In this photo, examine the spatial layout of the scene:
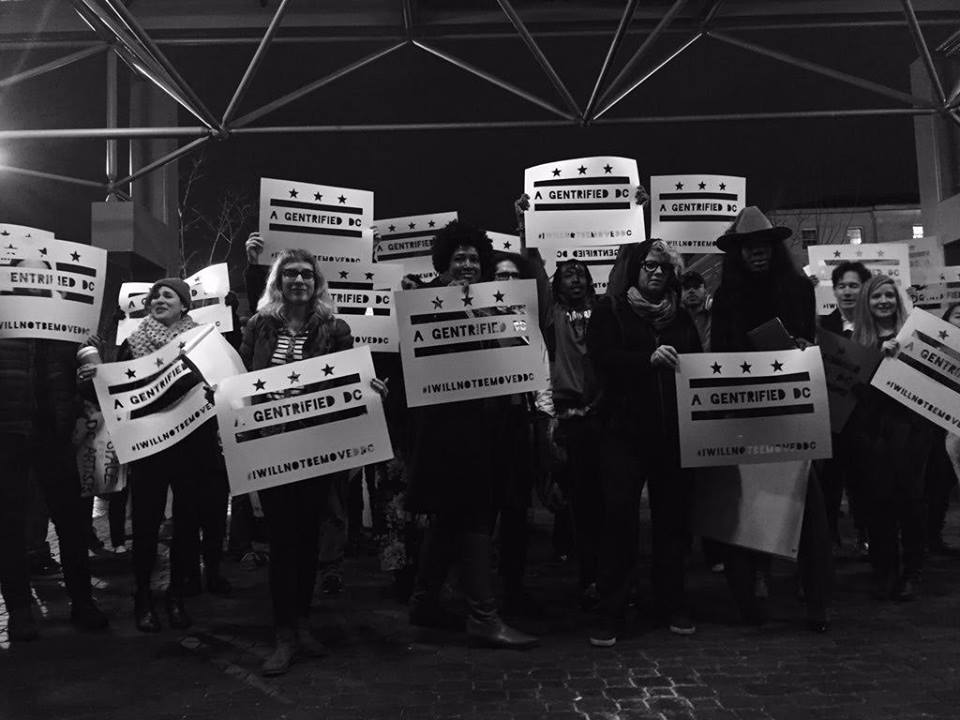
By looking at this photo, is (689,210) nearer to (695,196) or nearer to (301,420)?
(695,196)

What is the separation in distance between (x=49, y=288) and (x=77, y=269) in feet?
0.75

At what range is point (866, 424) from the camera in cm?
524

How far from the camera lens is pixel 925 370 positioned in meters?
4.98

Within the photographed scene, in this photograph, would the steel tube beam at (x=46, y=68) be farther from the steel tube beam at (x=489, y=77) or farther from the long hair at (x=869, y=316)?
the long hair at (x=869, y=316)

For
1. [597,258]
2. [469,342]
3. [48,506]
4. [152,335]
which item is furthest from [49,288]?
[597,258]

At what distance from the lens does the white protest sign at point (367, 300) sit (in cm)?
632

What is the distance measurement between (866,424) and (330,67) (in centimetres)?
685

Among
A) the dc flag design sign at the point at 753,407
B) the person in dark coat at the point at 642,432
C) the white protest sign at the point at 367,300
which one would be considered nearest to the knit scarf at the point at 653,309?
the person in dark coat at the point at 642,432

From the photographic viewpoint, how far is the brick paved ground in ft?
11.5

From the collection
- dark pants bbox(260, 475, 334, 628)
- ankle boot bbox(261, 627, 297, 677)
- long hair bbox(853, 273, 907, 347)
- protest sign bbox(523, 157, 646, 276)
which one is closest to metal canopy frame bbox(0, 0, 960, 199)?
protest sign bbox(523, 157, 646, 276)

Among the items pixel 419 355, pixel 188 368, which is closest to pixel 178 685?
pixel 188 368

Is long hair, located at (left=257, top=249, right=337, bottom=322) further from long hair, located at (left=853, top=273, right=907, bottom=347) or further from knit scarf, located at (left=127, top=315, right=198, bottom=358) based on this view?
long hair, located at (left=853, top=273, right=907, bottom=347)

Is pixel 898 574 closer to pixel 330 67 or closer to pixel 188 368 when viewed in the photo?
pixel 188 368

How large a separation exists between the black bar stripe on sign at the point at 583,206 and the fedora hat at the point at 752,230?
2050mm
